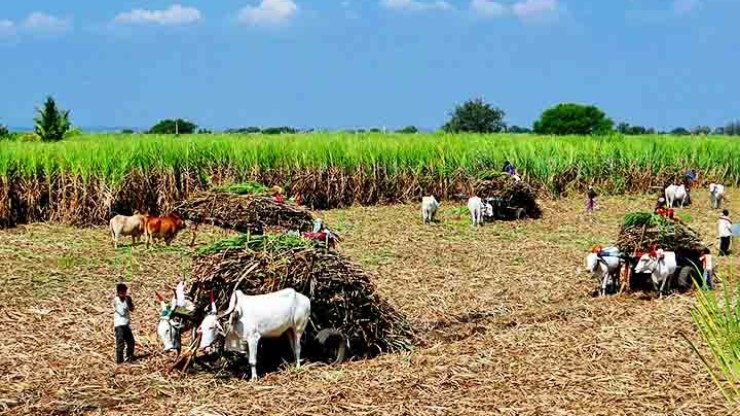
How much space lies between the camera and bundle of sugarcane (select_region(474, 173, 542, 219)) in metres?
19.9

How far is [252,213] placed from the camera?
15.1 m

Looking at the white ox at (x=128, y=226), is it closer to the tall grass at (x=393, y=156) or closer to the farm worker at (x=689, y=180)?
the tall grass at (x=393, y=156)

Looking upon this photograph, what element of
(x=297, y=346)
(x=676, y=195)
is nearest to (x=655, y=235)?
(x=297, y=346)

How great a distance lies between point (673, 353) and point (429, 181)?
15826 millimetres

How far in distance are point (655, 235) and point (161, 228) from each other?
7.65 m

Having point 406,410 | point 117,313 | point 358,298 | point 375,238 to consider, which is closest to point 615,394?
point 406,410

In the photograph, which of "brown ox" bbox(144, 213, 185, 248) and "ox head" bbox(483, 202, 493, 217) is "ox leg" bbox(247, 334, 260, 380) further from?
"ox head" bbox(483, 202, 493, 217)

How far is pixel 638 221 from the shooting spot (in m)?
11.7

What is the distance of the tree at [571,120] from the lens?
62.7 metres

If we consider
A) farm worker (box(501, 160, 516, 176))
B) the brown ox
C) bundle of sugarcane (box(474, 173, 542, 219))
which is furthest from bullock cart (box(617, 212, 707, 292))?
farm worker (box(501, 160, 516, 176))

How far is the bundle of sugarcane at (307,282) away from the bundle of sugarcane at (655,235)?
4.17m

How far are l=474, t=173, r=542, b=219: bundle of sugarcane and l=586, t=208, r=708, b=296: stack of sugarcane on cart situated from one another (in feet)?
26.4

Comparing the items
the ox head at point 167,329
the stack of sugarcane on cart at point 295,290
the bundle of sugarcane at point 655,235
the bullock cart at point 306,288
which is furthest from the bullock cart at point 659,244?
the ox head at point 167,329

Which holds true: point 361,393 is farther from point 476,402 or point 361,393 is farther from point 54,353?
point 54,353
